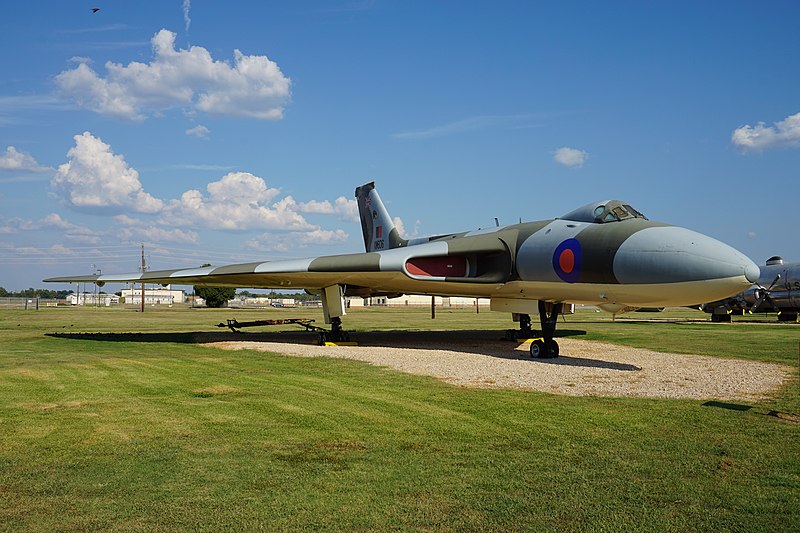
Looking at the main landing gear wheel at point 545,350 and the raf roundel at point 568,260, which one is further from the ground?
the raf roundel at point 568,260

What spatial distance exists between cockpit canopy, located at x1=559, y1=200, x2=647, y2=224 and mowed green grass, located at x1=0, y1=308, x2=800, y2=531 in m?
5.18

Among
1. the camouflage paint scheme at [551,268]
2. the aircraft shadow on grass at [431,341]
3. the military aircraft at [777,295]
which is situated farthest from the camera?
the military aircraft at [777,295]

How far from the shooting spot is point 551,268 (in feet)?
47.8

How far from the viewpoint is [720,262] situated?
38.2ft

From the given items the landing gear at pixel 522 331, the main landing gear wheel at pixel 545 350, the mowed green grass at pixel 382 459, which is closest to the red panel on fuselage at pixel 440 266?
the main landing gear wheel at pixel 545 350

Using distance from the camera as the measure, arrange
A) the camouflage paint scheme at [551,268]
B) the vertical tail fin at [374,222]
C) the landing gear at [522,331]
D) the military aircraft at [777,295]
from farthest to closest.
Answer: the military aircraft at [777,295], the vertical tail fin at [374,222], the landing gear at [522,331], the camouflage paint scheme at [551,268]

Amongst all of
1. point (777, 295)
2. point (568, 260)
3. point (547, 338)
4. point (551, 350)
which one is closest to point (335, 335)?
point (547, 338)

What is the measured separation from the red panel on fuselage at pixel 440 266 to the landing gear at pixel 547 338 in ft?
7.95

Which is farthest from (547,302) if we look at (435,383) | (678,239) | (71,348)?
(71,348)

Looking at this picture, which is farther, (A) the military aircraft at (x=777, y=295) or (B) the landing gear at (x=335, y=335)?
(A) the military aircraft at (x=777, y=295)

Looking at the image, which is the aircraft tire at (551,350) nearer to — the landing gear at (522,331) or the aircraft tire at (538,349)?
the aircraft tire at (538,349)

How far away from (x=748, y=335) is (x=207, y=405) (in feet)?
65.2

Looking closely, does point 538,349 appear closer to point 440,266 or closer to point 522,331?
point 440,266

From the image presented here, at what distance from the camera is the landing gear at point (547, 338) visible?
48.6 feet
